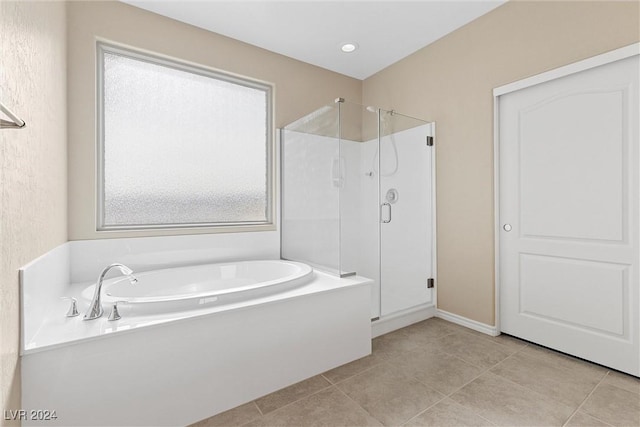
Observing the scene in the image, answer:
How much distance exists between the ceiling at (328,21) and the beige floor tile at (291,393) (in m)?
2.63

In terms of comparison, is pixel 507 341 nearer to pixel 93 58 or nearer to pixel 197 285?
pixel 197 285

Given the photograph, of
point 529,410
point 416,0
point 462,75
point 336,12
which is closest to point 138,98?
point 336,12

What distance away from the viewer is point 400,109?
10.5 feet

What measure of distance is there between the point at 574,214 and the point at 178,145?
9.72ft

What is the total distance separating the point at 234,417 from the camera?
1.51m

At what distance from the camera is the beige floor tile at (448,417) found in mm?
1453

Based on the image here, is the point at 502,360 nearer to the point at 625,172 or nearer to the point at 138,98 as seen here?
the point at 625,172

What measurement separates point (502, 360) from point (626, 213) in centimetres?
117

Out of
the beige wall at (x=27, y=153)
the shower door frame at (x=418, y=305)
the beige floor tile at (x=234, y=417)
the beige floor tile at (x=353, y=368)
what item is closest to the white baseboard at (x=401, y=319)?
the shower door frame at (x=418, y=305)

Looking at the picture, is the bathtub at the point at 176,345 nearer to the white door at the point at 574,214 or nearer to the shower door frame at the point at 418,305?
the shower door frame at the point at 418,305

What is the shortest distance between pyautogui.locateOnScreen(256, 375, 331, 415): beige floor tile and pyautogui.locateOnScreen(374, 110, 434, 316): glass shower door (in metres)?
0.86

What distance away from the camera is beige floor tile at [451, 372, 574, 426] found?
4.84 feet

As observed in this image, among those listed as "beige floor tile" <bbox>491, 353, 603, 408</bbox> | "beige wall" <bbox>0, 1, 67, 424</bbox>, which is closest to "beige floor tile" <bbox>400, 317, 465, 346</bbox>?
"beige floor tile" <bbox>491, 353, 603, 408</bbox>

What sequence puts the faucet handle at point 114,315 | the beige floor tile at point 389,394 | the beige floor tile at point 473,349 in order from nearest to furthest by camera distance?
the faucet handle at point 114,315
the beige floor tile at point 389,394
the beige floor tile at point 473,349
